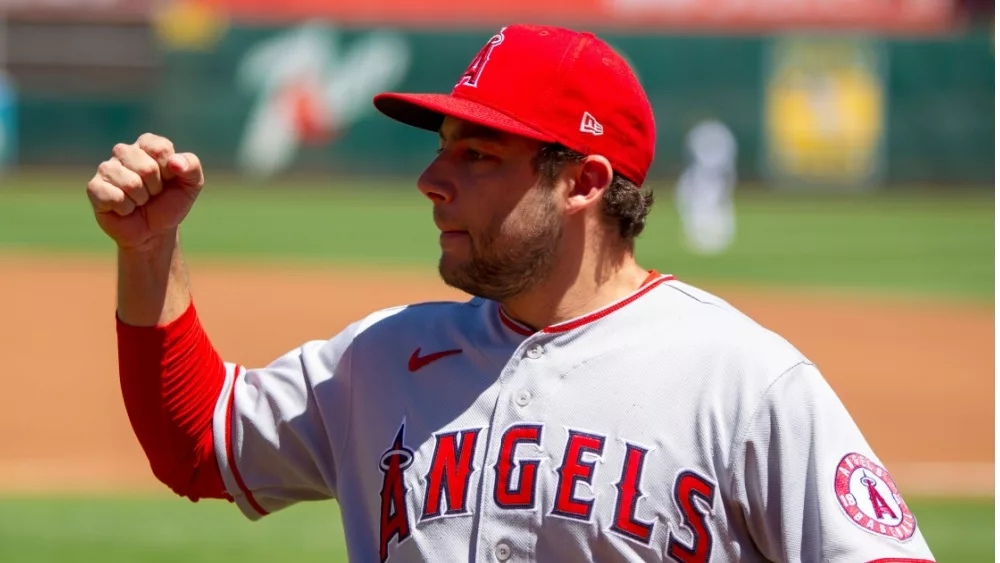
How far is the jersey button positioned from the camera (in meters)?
2.25

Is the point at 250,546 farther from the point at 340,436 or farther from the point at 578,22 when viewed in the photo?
the point at 578,22

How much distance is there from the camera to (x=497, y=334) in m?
2.39

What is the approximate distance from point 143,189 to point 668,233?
19.9m

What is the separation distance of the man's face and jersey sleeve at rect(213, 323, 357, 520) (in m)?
0.32

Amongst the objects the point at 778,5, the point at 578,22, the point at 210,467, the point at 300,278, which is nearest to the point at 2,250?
the point at 300,278

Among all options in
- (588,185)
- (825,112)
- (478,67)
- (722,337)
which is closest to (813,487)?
(722,337)

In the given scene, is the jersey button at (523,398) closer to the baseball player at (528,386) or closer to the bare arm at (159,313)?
the baseball player at (528,386)

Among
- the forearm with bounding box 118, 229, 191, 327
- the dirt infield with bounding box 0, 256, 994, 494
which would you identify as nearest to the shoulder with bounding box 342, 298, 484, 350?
the forearm with bounding box 118, 229, 191, 327

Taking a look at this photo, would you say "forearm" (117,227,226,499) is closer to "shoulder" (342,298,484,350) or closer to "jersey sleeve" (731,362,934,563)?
"shoulder" (342,298,484,350)

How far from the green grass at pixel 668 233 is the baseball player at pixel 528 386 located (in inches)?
535

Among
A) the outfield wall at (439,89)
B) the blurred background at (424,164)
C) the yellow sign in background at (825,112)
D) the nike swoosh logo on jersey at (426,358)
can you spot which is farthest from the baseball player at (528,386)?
the yellow sign in background at (825,112)

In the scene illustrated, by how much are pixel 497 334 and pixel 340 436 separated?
1.12 feet

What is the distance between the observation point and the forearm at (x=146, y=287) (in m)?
2.33

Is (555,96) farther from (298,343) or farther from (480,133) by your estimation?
(298,343)
